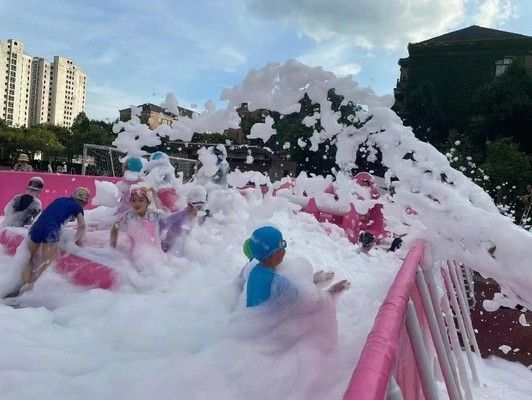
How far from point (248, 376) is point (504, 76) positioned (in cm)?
3013

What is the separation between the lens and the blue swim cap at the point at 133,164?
756 centimetres

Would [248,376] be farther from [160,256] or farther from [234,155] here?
[234,155]

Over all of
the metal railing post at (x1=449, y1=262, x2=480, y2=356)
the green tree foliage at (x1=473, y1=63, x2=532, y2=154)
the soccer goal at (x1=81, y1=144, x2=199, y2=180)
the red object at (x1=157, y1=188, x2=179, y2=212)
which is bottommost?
the metal railing post at (x1=449, y1=262, x2=480, y2=356)

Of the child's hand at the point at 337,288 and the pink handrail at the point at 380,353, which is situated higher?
the child's hand at the point at 337,288

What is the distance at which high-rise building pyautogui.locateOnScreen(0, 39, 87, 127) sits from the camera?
88188 mm

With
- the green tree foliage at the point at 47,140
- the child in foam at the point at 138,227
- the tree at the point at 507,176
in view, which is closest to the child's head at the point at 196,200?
the child in foam at the point at 138,227

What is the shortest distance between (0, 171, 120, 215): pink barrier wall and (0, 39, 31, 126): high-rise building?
80538mm

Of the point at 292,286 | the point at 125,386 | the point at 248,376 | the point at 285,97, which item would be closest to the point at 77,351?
the point at 125,386

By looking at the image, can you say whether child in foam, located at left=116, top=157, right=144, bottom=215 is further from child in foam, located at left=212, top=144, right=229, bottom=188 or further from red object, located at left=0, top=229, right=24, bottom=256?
red object, located at left=0, top=229, right=24, bottom=256

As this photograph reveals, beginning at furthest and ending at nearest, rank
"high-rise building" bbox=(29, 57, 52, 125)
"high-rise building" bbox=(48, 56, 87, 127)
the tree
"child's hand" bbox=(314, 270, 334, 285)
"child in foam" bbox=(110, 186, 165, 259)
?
"high-rise building" bbox=(48, 56, 87, 127), "high-rise building" bbox=(29, 57, 52, 125), the tree, "child in foam" bbox=(110, 186, 165, 259), "child's hand" bbox=(314, 270, 334, 285)

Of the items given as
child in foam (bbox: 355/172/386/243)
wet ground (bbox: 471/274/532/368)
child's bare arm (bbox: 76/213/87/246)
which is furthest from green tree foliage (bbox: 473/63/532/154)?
child's bare arm (bbox: 76/213/87/246)

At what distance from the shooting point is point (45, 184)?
11.4 metres

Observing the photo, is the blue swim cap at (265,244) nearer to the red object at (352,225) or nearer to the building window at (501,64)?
the red object at (352,225)

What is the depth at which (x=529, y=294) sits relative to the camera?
340 centimetres
